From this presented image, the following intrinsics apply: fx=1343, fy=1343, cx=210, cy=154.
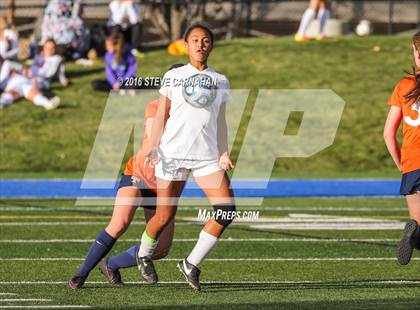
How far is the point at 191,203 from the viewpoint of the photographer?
Result: 1759 cm

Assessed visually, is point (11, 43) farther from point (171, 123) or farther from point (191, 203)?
point (171, 123)

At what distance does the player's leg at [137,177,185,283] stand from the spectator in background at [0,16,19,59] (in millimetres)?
15286

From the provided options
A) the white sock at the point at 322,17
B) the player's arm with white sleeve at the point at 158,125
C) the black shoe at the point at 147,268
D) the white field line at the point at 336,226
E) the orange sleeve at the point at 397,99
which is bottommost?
the white sock at the point at 322,17

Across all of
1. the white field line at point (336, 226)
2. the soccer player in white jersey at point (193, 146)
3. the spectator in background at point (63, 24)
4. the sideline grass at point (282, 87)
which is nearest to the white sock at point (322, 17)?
the sideline grass at point (282, 87)

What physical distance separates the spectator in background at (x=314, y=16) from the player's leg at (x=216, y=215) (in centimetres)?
1752

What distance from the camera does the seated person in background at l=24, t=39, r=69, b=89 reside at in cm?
2397

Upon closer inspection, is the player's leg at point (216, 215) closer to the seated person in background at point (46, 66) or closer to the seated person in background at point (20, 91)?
the seated person in background at point (20, 91)

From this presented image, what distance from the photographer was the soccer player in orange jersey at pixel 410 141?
9.27 meters

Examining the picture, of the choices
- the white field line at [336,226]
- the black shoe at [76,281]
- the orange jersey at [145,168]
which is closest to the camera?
the orange jersey at [145,168]

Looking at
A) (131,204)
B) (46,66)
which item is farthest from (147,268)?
(46,66)

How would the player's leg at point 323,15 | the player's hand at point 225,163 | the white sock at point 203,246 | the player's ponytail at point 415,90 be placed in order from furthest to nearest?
the player's leg at point 323,15 → the white sock at point 203,246 → the player's hand at point 225,163 → the player's ponytail at point 415,90

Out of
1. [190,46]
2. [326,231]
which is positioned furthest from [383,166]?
[190,46]

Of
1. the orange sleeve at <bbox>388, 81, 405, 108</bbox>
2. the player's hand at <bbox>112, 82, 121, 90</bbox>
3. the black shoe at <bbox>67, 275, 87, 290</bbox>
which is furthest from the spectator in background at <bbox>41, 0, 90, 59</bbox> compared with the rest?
the orange sleeve at <bbox>388, 81, 405, 108</bbox>

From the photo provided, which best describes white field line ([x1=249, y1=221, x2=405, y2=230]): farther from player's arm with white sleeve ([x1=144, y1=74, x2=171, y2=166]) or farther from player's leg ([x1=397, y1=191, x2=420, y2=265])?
player's arm with white sleeve ([x1=144, y1=74, x2=171, y2=166])
